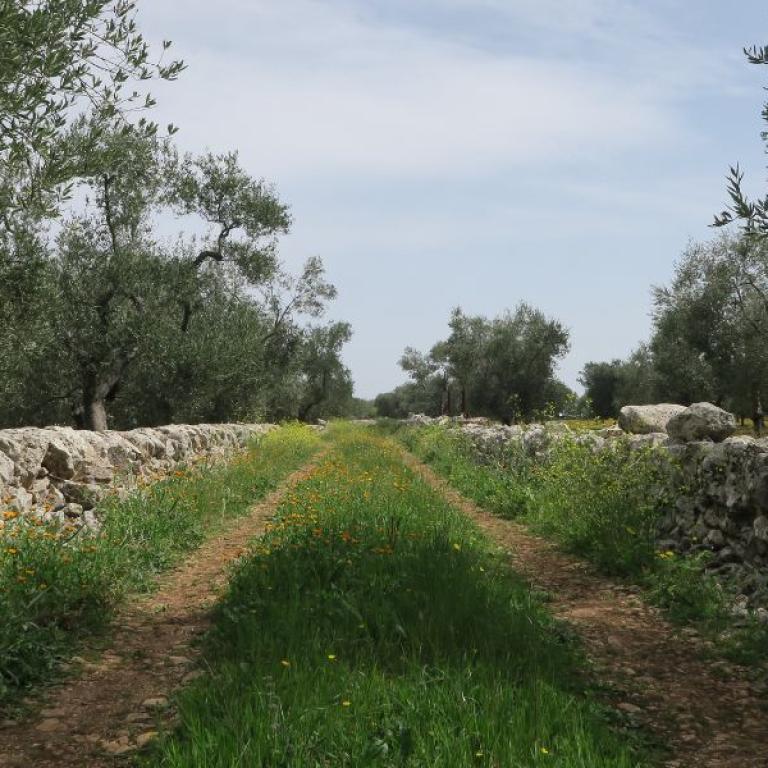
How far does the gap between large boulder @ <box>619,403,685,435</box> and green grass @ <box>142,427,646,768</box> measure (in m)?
7.54

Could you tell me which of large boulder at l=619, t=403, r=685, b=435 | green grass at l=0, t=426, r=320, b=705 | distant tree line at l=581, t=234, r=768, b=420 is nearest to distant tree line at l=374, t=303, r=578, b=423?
distant tree line at l=581, t=234, r=768, b=420

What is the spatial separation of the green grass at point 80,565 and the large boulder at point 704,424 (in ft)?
22.3

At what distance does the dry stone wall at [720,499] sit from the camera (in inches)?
273

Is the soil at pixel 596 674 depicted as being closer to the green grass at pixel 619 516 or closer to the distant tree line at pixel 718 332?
the green grass at pixel 619 516

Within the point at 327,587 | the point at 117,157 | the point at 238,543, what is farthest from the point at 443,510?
the point at 117,157

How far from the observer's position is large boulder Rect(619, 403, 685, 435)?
562 inches

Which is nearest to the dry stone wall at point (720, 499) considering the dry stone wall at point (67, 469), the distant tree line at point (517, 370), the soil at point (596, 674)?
the soil at point (596, 674)

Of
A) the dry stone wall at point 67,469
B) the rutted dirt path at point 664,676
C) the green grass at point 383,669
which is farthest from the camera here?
the dry stone wall at point 67,469

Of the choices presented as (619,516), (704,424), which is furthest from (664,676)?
(704,424)

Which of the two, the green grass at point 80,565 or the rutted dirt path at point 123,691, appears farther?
the green grass at point 80,565

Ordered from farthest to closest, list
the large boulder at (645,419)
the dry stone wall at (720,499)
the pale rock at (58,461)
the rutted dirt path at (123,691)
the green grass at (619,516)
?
the large boulder at (645,419) < the pale rock at (58,461) < the dry stone wall at (720,499) < the green grass at (619,516) < the rutted dirt path at (123,691)

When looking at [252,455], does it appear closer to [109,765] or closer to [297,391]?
[109,765]

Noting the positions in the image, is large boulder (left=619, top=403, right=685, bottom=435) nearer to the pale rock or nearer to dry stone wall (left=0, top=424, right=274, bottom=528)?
dry stone wall (left=0, top=424, right=274, bottom=528)

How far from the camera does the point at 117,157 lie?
30.9 ft
